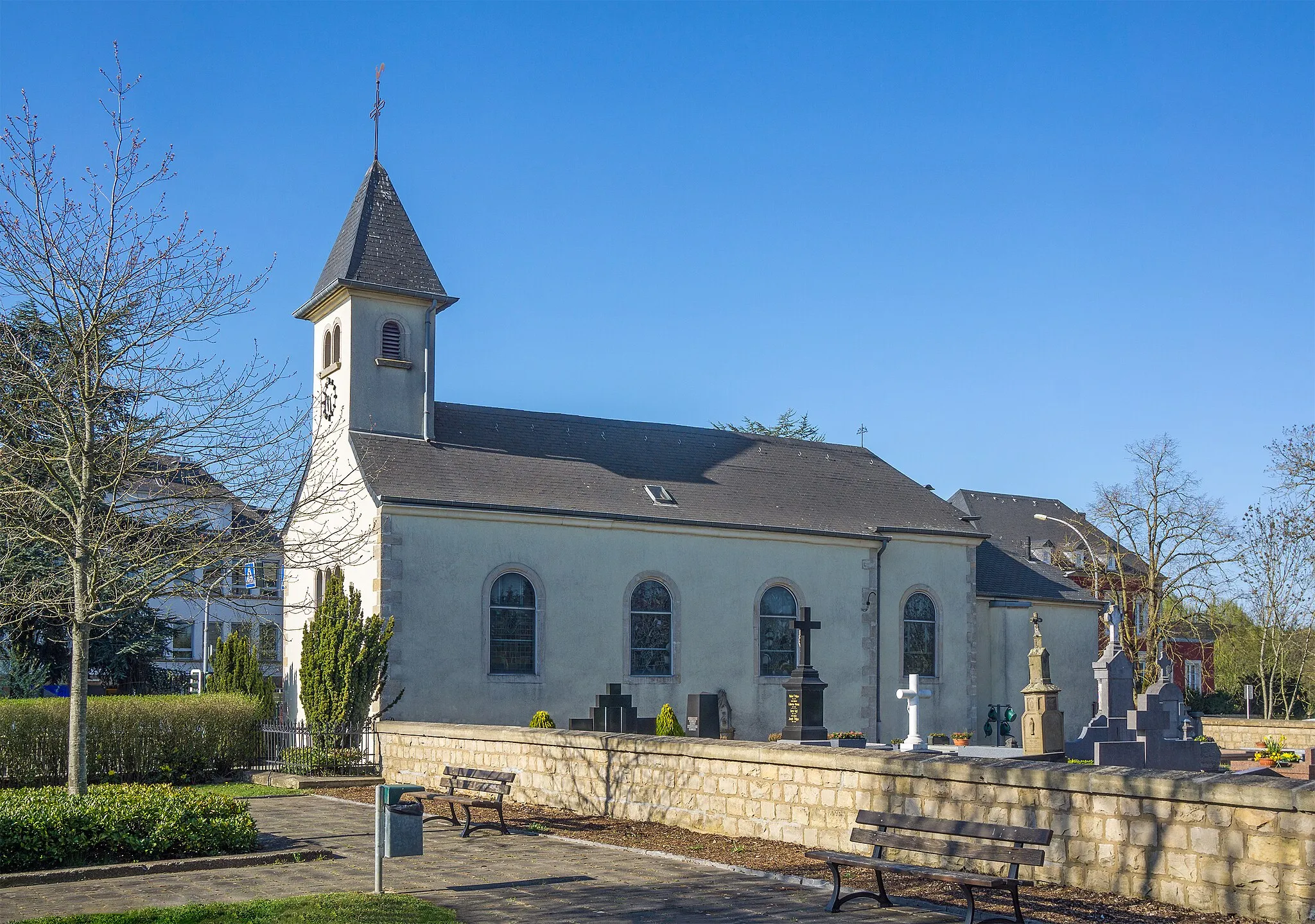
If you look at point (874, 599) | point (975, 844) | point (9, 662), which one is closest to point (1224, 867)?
point (975, 844)

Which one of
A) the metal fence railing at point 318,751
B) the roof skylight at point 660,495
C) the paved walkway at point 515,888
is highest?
the roof skylight at point 660,495

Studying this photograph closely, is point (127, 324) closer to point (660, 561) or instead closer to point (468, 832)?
point (468, 832)

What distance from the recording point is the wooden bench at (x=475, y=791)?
13.3 metres

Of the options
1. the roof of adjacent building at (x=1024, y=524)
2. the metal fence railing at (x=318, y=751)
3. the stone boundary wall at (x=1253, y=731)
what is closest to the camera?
the metal fence railing at (x=318, y=751)

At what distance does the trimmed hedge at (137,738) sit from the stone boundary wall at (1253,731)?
24.1 meters

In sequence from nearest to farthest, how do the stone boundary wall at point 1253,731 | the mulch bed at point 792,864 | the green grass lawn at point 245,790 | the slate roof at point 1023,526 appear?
the mulch bed at point 792,864 → the green grass lawn at point 245,790 → the stone boundary wall at point 1253,731 → the slate roof at point 1023,526

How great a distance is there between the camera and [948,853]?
8.84 metres

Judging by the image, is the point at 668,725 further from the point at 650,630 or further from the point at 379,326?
the point at 379,326

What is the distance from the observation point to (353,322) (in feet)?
90.7

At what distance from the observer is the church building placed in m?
25.2

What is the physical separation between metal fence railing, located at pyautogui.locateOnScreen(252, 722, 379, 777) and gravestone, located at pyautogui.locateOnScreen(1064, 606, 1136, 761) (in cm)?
1330

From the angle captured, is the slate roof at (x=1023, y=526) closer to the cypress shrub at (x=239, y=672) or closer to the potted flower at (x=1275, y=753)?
the potted flower at (x=1275, y=753)

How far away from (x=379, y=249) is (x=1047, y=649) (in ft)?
65.5

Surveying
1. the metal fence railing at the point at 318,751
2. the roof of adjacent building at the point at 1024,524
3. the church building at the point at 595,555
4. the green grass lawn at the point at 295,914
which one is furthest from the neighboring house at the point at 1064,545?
the green grass lawn at the point at 295,914
